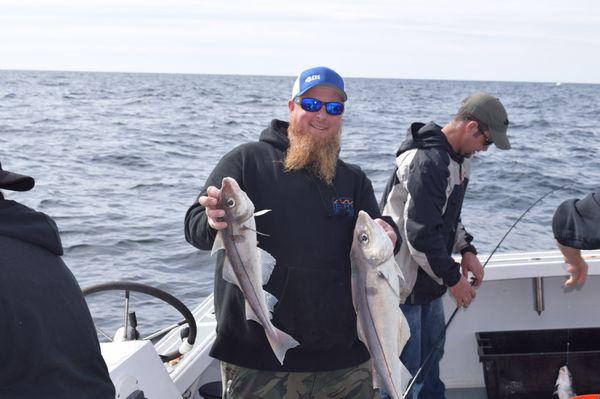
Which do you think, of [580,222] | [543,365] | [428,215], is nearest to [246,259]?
[428,215]

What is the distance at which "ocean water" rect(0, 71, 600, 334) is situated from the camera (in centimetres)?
1053

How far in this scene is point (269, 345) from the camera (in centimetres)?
319

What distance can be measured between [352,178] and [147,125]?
2794cm

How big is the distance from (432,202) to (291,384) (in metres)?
1.44

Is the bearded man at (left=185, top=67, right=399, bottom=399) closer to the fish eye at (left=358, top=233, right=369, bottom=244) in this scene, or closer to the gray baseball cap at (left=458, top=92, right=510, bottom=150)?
the fish eye at (left=358, top=233, right=369, bottom=244)

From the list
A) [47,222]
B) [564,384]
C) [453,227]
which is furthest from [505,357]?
[47,222]

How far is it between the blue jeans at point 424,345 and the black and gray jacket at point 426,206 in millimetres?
123

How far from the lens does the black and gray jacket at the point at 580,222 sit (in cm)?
399

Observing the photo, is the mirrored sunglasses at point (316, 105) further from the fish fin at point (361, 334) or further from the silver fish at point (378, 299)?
the fish fin at point (361, 334)

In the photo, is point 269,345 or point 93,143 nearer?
point 269,345

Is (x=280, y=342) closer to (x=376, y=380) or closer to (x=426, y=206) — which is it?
(x=376, y=380)

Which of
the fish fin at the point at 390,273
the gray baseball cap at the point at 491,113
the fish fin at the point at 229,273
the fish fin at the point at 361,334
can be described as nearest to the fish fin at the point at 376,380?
the fish fin at the point at 361,334

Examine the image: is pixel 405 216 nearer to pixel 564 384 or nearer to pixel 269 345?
pixel 269 345

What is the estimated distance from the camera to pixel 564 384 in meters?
5.39
